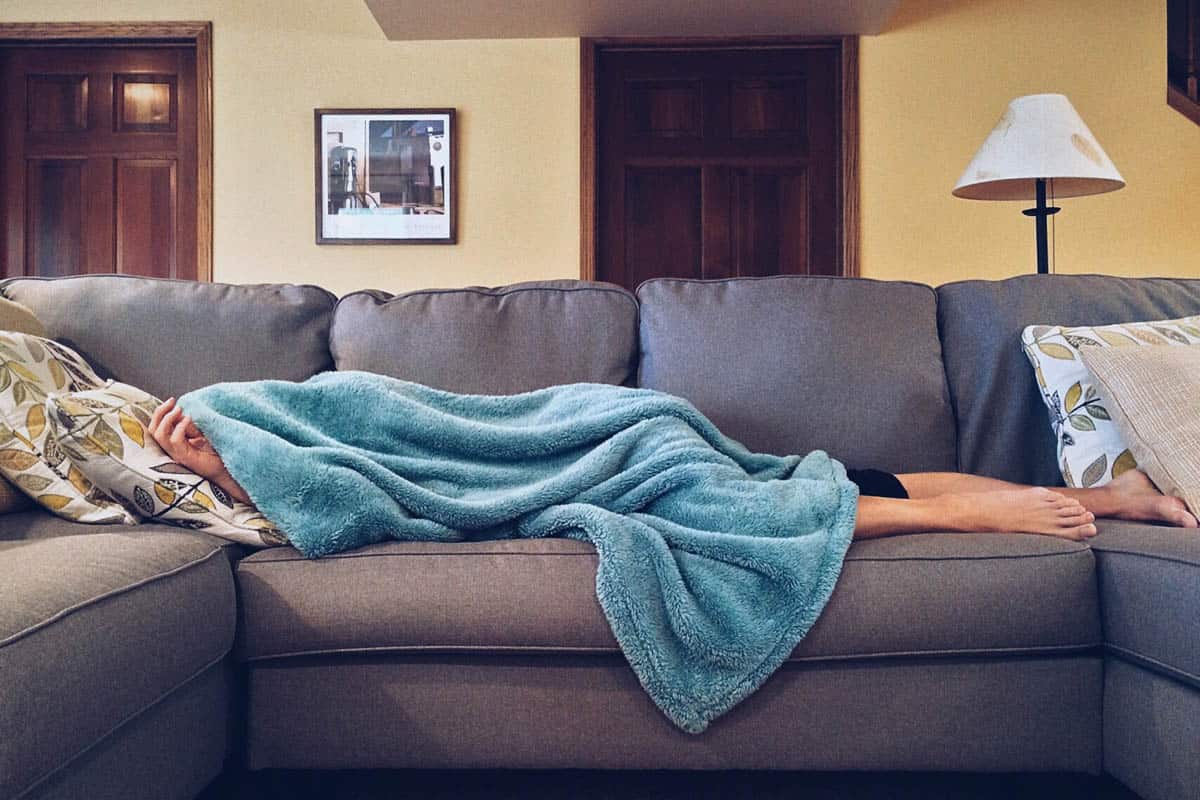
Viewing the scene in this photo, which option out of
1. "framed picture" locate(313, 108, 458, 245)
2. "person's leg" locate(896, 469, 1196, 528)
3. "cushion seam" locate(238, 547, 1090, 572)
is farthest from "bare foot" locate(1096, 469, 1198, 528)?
"framed picture" locate(313, 108, 458, 245)

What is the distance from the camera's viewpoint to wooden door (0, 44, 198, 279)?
155 inches

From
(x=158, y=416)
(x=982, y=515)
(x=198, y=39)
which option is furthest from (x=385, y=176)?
(x=982, y=515)

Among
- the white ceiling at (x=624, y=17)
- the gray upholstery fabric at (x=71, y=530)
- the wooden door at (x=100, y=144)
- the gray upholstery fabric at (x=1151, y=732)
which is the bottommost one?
the gray upholstery fabric at (x=1151, y=732)

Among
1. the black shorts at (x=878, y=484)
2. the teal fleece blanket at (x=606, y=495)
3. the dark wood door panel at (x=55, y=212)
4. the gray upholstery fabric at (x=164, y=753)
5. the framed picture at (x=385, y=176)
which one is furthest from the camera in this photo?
the dark wood door panel at (x=55, y=212)

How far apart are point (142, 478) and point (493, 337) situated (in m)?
0.73

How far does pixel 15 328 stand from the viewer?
1646 millimetres

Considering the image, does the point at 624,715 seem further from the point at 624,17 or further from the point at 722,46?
the point at 722,46

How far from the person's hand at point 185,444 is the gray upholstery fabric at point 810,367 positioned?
32.9 inches

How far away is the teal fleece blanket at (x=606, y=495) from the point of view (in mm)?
1219

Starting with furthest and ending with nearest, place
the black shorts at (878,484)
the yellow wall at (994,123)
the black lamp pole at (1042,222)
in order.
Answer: the yellow wall at (994,123) < the black lamp pole at (1042,222) < the black shorts at (878,484)

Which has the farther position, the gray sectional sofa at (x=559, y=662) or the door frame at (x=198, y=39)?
the door frame at (x=198, y=39)

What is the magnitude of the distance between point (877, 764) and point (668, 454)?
0.52 metres

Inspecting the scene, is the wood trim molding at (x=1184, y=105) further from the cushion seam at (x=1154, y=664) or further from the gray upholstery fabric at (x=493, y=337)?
the cushion seam at (x=1154, y=664)

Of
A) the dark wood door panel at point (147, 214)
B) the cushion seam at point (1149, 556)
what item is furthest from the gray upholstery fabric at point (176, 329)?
the dark wood door panel at point (147, 214)
